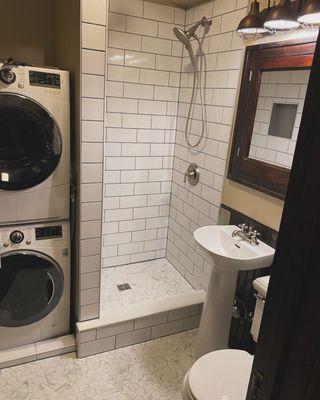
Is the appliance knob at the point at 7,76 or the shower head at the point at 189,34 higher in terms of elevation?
the shower head at the point at 189,34

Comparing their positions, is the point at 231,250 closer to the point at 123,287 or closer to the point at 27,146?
the point at 123,287

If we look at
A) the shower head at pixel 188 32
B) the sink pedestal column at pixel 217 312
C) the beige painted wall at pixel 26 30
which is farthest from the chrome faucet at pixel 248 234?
the beige painted wall at pixel 26 30

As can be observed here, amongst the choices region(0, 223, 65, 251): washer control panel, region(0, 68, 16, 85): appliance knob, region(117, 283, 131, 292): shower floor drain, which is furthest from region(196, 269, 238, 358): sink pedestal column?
region(0, 68, 16, 85): appliance knob

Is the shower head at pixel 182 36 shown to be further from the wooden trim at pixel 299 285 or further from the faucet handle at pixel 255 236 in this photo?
the wooden trim at pixel 299 285

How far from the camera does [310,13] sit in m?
1.37

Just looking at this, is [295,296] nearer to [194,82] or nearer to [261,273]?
[261,273]

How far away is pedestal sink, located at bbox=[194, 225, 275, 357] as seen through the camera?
1693 mm

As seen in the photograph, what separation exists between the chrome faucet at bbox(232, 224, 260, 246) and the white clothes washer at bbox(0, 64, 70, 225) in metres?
1.03

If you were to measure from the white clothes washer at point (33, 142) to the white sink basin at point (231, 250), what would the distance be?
86 cm

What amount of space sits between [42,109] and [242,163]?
1197 millimetres

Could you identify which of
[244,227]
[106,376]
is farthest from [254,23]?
[106,376]

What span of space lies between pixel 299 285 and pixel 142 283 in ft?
7.38

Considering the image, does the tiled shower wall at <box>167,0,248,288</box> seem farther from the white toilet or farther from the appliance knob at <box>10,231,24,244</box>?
the appliance knob at <box>10,231,24,244</box>

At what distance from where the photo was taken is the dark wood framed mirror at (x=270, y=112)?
1633 mm
